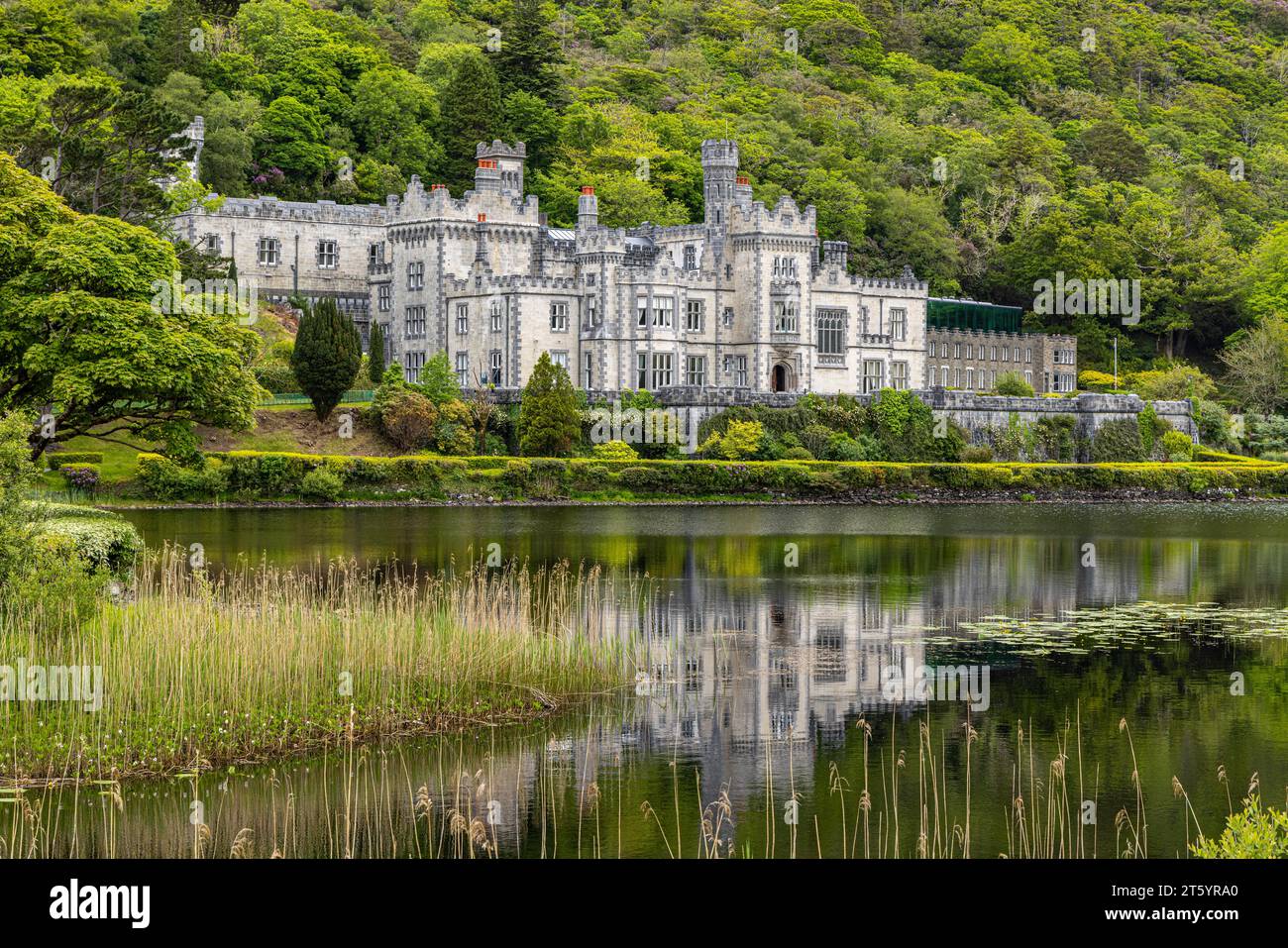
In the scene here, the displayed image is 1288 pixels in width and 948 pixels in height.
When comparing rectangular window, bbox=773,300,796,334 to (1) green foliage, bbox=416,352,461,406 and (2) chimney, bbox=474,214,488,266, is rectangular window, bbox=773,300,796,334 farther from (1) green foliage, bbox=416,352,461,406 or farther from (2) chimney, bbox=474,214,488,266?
(1) green foliage, bbox=416,352,461,406

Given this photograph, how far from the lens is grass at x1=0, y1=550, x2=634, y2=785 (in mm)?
21766

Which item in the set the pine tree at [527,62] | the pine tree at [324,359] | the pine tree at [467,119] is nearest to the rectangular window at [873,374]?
the pine tree at [467,119]

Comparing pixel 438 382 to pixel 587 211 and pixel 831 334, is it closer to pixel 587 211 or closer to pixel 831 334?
pixel 587 211

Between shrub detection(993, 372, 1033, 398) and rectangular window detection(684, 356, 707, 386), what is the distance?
61.3 ft

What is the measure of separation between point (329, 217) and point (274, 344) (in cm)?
1435

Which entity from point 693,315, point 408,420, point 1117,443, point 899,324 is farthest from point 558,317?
point 1117,443

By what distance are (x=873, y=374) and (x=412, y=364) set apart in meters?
23.5

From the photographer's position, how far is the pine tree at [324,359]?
7169 centimetres

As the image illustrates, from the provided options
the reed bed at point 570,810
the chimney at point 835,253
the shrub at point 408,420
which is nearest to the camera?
the reed bed at point 570,810

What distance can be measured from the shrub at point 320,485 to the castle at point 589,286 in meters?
16.8

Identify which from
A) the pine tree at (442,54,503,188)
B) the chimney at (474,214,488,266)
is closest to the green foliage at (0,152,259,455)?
the chimney at (474,214,488,266)

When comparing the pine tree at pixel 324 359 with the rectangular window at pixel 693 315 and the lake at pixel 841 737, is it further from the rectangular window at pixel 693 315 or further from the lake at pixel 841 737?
the lake at pixel 841 737

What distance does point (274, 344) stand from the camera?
257 ft
